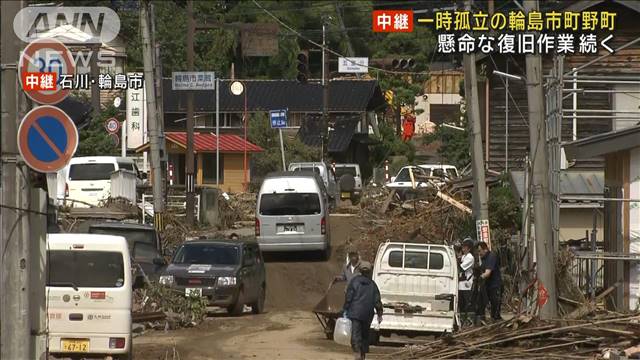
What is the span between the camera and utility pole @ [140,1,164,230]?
30.1 meters

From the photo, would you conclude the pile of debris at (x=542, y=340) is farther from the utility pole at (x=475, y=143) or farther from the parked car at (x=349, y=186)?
the parked car at (x=349, y=186)

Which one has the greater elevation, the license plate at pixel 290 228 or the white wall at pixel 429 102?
the white wall at pixel 429 102

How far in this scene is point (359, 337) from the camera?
56.6ft

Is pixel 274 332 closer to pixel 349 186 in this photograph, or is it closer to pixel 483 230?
pixel 483 230

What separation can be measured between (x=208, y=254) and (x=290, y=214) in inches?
246

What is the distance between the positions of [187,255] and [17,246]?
1373cm

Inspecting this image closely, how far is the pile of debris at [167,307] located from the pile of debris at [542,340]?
253 inches

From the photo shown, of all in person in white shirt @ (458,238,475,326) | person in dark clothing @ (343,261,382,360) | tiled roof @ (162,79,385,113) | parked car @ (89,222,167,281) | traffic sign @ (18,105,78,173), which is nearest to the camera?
traffic sign @ (18,105,78,173)

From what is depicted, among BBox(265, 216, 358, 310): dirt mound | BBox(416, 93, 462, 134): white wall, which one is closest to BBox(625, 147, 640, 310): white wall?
BBox(265, 216, 358, 310): dirt mound

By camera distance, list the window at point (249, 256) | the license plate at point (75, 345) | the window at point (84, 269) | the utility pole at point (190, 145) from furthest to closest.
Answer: the utility pole at point (190, 145), the window at point (249, 256), the window at point (84, 269), the license plate at point (75, 345)

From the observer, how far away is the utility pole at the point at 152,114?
98.7 feet

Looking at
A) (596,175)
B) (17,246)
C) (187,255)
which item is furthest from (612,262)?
(17,246)

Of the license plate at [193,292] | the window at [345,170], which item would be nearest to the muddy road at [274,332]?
the license plate at [193,292]

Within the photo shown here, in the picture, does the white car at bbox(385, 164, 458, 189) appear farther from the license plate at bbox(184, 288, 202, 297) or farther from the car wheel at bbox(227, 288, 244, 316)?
the license plate at bbox(184, 288, 202, 297)
